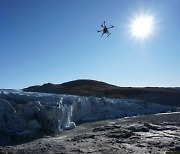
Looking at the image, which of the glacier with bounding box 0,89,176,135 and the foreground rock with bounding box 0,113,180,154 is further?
the glacier with bounding box 0,89,176,135

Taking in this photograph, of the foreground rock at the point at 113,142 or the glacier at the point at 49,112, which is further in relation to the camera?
the glacier at the point at 49,112

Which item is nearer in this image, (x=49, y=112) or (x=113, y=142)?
(x=113, y=142)

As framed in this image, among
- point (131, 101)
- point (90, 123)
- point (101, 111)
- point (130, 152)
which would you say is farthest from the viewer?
point (131, 101)

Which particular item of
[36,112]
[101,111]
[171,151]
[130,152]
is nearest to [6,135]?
[36,112]

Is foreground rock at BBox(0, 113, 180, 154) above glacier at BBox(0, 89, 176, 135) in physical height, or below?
below

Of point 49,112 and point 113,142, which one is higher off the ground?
point 49,112

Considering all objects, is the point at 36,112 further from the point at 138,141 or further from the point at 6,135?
the point at 138,141

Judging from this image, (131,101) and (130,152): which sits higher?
(131,101)

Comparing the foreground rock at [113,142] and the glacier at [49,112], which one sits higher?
the glacier at [49,112]
